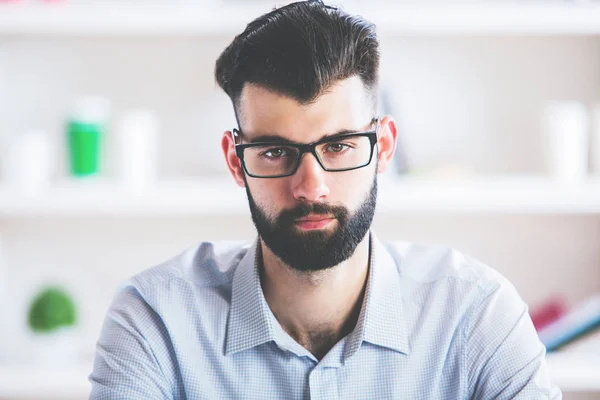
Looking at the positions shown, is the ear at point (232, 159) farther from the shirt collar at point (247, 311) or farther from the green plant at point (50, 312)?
the green plant at point (50, 312)

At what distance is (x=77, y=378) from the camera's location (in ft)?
6.62

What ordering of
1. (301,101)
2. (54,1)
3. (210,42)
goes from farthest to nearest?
(210,42) < (54,1) < (301,101)

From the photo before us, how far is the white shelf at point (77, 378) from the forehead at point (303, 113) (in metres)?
1.05

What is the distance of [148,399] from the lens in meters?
1.25

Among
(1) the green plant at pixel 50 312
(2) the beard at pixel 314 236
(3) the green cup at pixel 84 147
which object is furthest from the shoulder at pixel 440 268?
(1) the green plant at pixel 50 312

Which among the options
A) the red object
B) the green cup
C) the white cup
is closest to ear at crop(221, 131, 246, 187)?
the green cup

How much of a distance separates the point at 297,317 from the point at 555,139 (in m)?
1.03

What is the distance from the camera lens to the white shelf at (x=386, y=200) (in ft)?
6.60

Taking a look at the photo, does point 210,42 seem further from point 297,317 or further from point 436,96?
point 297,317

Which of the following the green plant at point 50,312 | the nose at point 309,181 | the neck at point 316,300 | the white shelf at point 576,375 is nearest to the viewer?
the nose at point 309,181

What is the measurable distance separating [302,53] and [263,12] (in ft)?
2.58

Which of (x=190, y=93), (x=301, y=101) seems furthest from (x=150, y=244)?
(x=301, y=101)

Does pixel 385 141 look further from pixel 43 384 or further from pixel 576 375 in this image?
pixel 43 384

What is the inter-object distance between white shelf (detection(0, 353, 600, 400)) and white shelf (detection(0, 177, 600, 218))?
385mm
